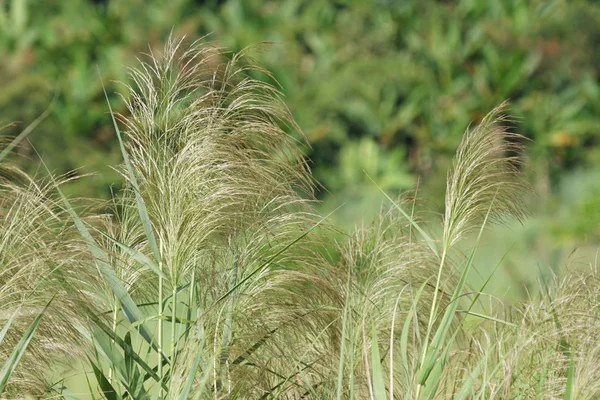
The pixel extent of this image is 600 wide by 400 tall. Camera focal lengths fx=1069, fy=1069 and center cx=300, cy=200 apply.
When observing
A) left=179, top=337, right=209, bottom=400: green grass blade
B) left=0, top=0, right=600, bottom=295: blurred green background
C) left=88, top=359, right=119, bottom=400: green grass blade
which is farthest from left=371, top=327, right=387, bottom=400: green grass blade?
left=0, top=0, right=600, bottom=295: blurred green background

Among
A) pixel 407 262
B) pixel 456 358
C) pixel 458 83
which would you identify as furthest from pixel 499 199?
pixel 458 83

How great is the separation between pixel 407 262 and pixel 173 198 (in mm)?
580

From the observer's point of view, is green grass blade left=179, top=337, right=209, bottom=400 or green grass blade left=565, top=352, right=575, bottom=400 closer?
green grass blade left=179, top=337, right=209, bottom=400

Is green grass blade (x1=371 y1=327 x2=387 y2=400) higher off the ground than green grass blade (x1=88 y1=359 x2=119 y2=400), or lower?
lower

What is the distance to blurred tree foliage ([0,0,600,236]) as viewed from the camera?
1306 centimetres

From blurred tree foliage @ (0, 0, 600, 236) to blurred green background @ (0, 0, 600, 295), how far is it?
23 mm

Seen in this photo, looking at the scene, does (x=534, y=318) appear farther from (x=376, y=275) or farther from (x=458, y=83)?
(x=458, y=83)

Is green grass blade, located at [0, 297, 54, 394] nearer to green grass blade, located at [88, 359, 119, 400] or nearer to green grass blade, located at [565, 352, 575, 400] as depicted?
green grass blade, located at [88, 359, 119, 400]

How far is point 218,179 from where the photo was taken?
229 cm

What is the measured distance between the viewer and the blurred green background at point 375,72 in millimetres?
12781

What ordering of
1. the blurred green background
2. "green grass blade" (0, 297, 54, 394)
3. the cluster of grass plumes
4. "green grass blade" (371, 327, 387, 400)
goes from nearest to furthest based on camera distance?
"green grass blade" (0, 297, 54, 394) → "green grass blade" (371, 327, 387, 400) → the cluster of grass plumes → the blurred green background

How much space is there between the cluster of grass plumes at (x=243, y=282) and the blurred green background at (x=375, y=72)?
892cm

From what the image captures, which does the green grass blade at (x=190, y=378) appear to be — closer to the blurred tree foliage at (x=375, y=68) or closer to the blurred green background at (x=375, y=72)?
the blurred green background at (x=375, y=72)

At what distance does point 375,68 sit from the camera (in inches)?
555
